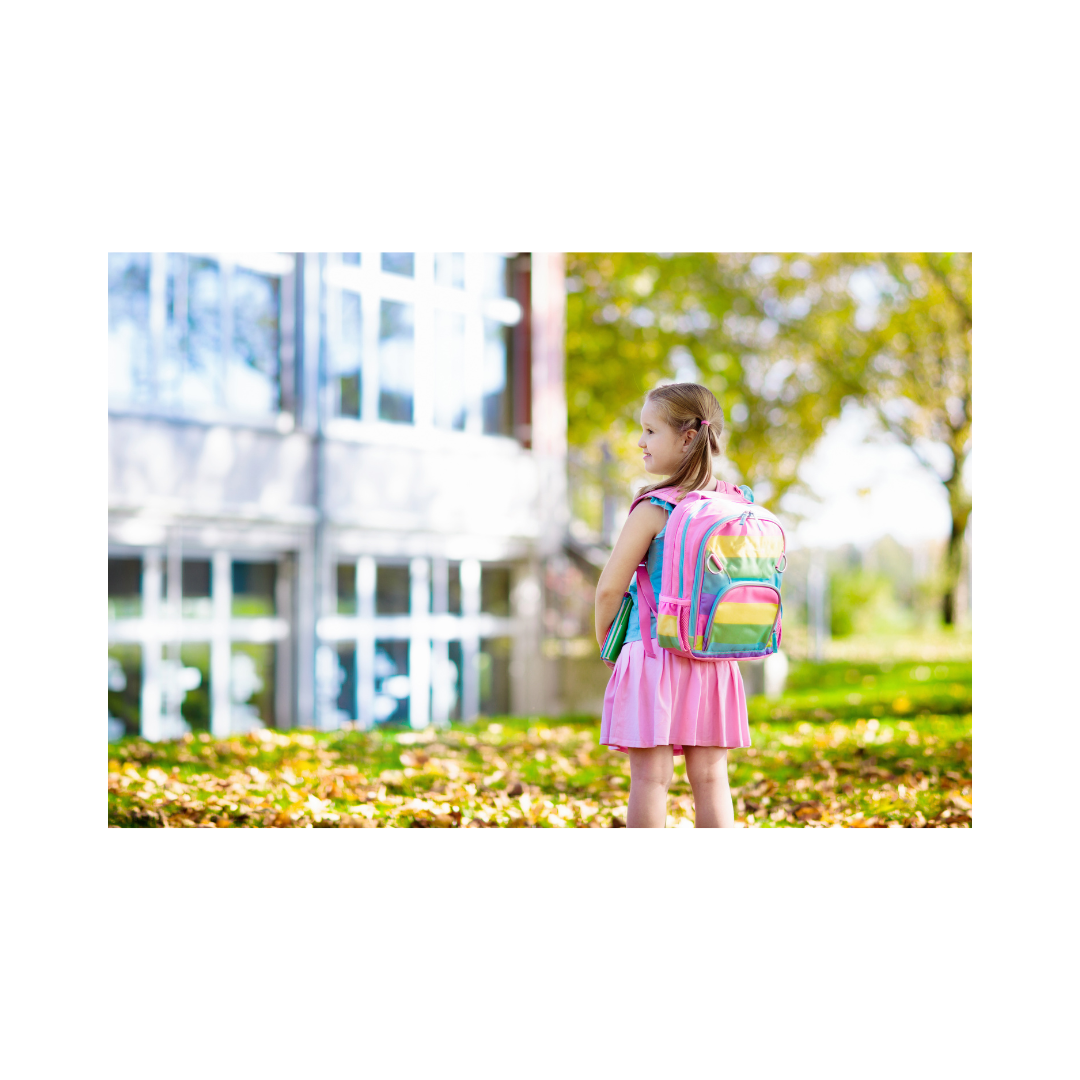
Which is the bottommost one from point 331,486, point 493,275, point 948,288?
point 331,486

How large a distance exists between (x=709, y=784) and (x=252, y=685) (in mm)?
8518

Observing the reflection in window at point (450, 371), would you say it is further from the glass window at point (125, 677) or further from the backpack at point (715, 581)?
the backpack at point (715, 581)

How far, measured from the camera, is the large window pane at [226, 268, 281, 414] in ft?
38.9

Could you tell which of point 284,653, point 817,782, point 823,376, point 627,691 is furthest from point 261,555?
point 823,376

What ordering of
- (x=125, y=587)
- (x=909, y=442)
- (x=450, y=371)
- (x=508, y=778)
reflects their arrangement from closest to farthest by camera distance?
1. (x=508, y=778)
2. (x=125, y=587)
3. (x=450, y=371)
4. (x=909, y=442)

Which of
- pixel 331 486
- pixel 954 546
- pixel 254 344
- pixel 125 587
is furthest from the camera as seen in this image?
pixel 954 546

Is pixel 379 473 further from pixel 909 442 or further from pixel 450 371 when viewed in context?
pixel 909 442

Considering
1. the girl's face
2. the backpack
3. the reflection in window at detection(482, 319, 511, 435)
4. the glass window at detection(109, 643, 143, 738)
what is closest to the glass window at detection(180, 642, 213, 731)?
the glass window at detection(109, 643, 143, 738)

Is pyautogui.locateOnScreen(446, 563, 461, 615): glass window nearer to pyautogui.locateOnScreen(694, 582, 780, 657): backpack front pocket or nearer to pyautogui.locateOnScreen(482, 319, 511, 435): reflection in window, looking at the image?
pyautogui.locateOnScreen(482, 319, 511, 435): reflection in window

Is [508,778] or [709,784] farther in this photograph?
[508,778]

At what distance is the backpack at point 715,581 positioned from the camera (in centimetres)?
399

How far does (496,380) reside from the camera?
14.4 m

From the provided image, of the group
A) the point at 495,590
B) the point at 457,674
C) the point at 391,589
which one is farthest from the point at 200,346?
the point at 457,674
